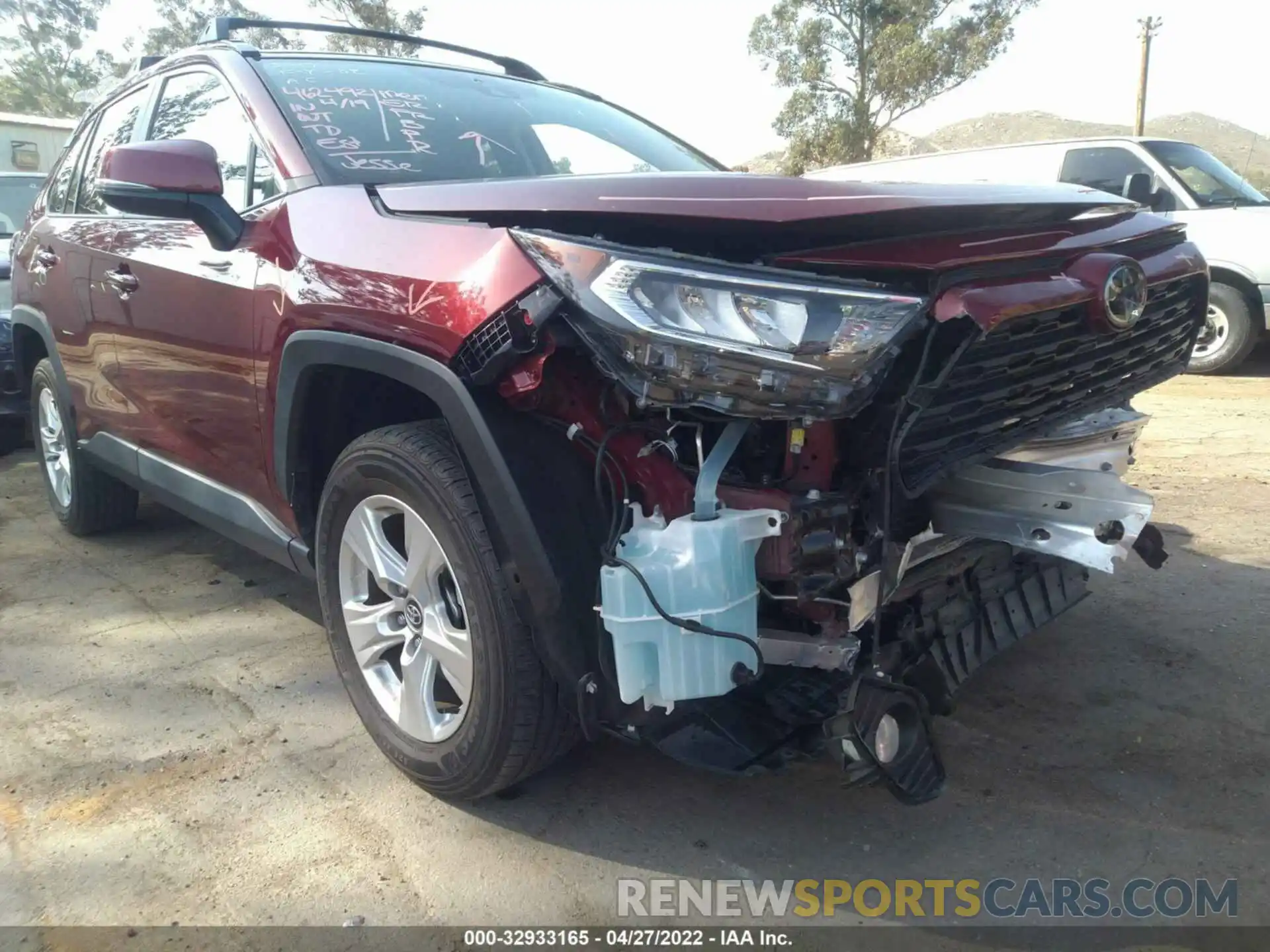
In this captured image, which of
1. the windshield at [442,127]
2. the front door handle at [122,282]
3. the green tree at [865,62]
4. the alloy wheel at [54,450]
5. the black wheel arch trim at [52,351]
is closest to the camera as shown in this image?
the windshield at [442,127]

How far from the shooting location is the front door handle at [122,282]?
3.26 m

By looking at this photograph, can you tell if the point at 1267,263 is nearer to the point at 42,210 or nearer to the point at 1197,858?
the point at 1197,858

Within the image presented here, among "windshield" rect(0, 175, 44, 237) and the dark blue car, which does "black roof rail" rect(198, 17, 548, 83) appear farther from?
"windshield" rect(0, 175, 44, 237)

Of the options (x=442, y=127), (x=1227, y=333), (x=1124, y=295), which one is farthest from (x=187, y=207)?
(x=1227, y=333)

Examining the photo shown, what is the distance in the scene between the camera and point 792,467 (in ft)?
6.16

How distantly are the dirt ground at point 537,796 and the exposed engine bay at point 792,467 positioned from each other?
0.43 m

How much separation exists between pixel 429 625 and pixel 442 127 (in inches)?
60.5

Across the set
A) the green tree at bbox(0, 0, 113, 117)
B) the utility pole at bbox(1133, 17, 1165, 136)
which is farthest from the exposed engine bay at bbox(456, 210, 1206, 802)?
the green tree at bbox(0, 0, 113, 117)

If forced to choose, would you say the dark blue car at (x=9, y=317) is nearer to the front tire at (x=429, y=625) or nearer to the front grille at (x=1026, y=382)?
the front tire at (x=429, y=625)

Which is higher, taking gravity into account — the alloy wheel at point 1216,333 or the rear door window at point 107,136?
the rear door window at point 107,136

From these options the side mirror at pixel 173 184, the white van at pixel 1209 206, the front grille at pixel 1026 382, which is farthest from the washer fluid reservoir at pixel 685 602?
the white van at pixel 1209 206

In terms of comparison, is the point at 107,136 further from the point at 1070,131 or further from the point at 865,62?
the point at 1070,131

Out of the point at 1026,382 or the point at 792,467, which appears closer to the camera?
the point at 792,467

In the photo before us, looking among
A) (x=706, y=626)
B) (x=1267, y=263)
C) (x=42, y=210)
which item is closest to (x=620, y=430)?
(x=706, y=626)
